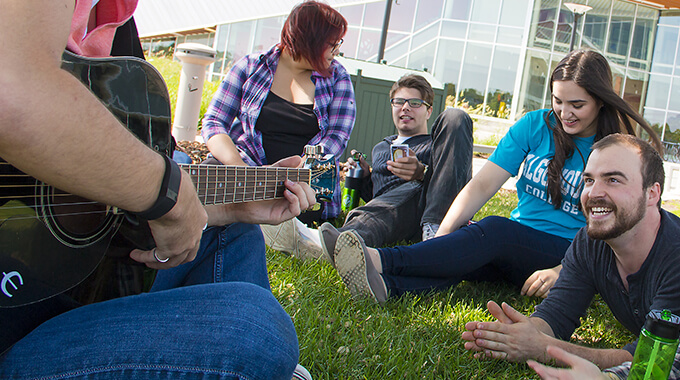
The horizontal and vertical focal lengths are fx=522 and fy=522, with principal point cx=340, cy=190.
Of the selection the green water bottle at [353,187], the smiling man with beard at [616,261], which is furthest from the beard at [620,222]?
the green water bottle at [353,187]

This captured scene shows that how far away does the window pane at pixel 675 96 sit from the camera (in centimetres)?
2267

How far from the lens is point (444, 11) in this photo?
782 inches

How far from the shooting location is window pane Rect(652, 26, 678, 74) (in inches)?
885

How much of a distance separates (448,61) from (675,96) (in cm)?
1081

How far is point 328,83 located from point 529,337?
9.17ft

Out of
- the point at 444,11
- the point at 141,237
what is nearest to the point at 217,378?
the point at 141,237

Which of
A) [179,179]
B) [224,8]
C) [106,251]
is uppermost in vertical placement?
[224,8]

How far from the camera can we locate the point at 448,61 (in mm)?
19969

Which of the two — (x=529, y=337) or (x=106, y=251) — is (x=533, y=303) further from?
(x=106, y=251)

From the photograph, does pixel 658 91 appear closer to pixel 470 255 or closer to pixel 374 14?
pixel 374 14

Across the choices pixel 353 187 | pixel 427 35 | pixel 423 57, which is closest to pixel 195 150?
pixel 353 187

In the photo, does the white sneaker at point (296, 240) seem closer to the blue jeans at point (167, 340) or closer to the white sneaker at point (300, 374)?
the white sneaker at point (300, 374)

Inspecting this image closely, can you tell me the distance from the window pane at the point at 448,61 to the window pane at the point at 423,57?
28 cm

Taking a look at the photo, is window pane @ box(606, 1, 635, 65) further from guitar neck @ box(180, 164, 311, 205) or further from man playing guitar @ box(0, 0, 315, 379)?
man playing guitar @ box(0, 0, 315, 379)
